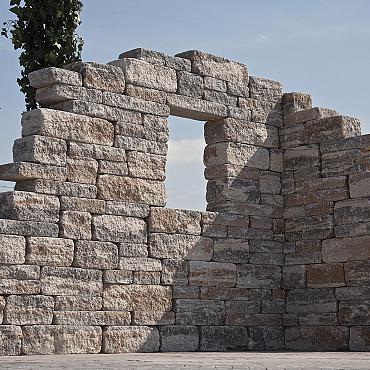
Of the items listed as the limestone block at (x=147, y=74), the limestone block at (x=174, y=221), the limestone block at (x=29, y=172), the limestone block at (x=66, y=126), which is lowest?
the limestone block at (x=174, y=221)

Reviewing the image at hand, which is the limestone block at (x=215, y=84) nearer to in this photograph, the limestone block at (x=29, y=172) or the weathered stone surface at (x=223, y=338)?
the limestone block at (x=29, y=172)

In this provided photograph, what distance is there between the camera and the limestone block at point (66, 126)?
10688 millimetres

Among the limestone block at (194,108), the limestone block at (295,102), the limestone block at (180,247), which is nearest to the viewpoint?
the limestone block at (180,247)

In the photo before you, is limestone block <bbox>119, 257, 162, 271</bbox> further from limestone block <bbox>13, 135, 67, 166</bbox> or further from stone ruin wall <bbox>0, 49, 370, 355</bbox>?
limestone block <bbox>13, 135, 67, 166</bbox>

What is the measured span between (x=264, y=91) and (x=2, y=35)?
14.0 feet

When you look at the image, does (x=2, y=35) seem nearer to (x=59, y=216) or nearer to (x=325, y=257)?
(x=59, y=216)

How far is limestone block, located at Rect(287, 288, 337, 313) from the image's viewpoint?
12.4 metres

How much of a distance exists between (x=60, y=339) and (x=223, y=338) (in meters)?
2.44

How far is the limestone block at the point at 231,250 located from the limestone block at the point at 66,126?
80.0 inches

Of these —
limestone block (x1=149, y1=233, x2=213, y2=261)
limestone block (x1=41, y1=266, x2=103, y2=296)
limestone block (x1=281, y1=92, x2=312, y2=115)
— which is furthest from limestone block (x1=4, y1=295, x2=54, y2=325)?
limestone block (x1=281, y1=92, x2=312, y2=115)

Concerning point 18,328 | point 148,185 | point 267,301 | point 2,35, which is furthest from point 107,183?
point 2,35

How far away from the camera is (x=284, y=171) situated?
13.2m

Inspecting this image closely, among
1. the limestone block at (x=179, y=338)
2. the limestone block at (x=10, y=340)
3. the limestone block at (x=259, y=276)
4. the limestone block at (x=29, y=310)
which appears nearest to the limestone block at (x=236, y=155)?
the limestone block at (x=259, y=276)

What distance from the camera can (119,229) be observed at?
11.1 meters
